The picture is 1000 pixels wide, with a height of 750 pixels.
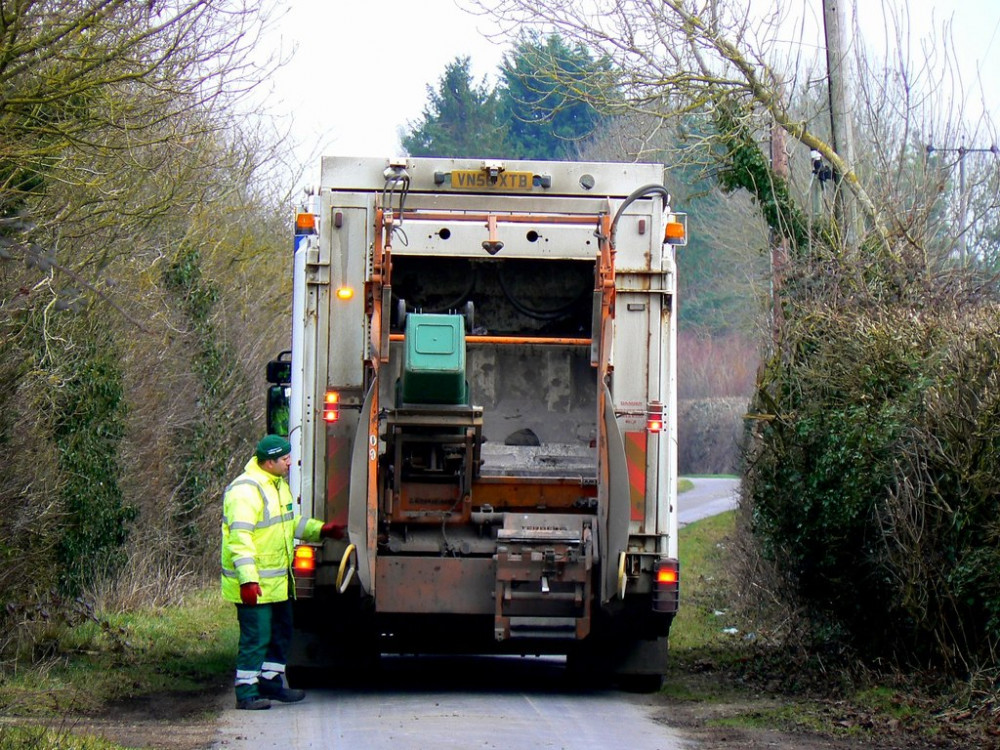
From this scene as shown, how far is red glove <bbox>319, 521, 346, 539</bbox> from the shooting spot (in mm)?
8633

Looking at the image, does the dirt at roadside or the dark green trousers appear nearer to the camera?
the dirt at roadside

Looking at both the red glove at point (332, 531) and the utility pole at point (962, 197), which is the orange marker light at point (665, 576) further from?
the utility pole at point (962, 197)

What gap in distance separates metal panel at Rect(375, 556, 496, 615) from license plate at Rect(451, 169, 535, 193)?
2.35 m

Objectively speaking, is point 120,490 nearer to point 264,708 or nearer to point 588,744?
point 264,708

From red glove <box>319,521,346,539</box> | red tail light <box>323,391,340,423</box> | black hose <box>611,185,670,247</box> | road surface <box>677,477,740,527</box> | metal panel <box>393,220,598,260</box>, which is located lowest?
road surface <box>677,477,740,527</box>

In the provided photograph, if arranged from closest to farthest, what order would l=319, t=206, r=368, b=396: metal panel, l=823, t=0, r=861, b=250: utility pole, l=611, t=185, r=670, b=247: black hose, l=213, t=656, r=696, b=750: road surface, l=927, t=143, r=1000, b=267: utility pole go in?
l=213, t=656, r=696, b=750: road surface → l=611, t=185, r=670, b=247: black hose → l=319, t=206, r=368, b=396: metal panel → l=927, t=143, r=1000, b=267: utility pole → l=823, t=0, r=861, b=250: utility pole

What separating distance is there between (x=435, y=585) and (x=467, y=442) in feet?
2.97

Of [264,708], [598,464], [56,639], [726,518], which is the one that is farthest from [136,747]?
[726,518]

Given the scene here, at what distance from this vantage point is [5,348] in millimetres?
9555

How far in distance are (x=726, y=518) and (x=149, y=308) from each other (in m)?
16.4

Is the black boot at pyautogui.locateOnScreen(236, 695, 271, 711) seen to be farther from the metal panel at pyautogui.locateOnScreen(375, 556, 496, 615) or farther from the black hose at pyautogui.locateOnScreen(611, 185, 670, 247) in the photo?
the black hose at pyautogui.locateOnScreen(611, 185, 670, 247)

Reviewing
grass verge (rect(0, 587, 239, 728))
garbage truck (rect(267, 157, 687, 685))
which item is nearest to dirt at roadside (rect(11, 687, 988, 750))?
grass verge (rect(0, 587, 239, 728))

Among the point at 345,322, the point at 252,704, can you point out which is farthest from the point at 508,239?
the point at 252,704

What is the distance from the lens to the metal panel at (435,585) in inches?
342
